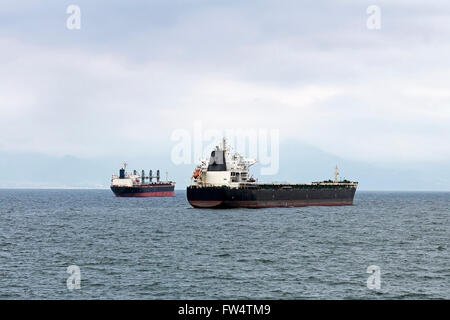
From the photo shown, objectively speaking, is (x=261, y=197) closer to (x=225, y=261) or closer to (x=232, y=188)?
(x=232, y=188)

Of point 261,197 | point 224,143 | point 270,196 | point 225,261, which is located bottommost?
point 225,261

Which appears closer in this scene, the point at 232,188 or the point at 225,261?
the point at 225,261

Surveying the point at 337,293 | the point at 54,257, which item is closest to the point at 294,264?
the point at 337,293

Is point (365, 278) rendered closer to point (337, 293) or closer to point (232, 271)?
point (337, 293)

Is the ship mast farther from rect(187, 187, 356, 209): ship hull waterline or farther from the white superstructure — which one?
rect(187, 187, 356, 209): ship hull waterline

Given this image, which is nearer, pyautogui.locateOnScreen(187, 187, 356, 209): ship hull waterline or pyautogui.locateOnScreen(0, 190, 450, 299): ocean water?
pyautogui.locateOnScreen(0, 190, 450, 299): ocean water

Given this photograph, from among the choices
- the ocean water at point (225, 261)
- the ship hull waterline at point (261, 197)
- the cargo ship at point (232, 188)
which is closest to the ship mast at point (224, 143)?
the cargo ship at point (232, 188)

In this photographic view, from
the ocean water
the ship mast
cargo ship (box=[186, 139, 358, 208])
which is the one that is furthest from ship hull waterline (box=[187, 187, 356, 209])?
the ocean water

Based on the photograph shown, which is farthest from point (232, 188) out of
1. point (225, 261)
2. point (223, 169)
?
point (225, 261)
